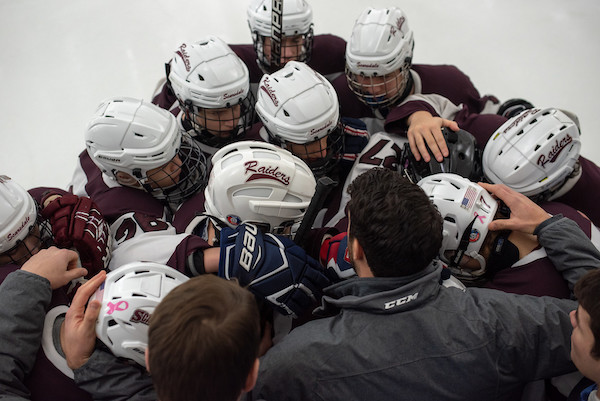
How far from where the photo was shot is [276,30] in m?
2.25

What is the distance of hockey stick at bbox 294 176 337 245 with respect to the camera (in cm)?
127

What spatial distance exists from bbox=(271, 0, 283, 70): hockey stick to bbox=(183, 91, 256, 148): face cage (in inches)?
10.6

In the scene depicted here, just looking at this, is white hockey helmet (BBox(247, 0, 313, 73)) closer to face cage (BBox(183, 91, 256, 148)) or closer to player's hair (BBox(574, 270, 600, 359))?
face cage (BBox(183, 91, 256, 148))

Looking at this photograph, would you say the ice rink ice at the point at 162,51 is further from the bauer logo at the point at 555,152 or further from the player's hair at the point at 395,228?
the player's hair at the point at 395,228

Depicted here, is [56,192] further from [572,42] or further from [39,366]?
[572,42]

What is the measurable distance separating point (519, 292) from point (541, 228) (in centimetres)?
20

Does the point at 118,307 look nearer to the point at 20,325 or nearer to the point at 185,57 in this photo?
the point at 20,325

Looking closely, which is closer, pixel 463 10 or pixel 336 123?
pixel 336 123

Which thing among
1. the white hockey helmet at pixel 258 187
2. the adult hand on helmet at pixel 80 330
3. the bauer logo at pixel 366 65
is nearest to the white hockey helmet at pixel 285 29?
the bauer logo at pixel 366 65

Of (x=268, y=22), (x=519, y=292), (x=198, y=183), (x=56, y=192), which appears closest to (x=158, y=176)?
(x=198, y=183)

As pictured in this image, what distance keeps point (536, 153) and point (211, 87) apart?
1.20 m

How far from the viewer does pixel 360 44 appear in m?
2.01

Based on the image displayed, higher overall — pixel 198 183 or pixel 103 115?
pixel 103 115

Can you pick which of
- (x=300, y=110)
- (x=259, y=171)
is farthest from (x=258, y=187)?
(x=300, y=110)
